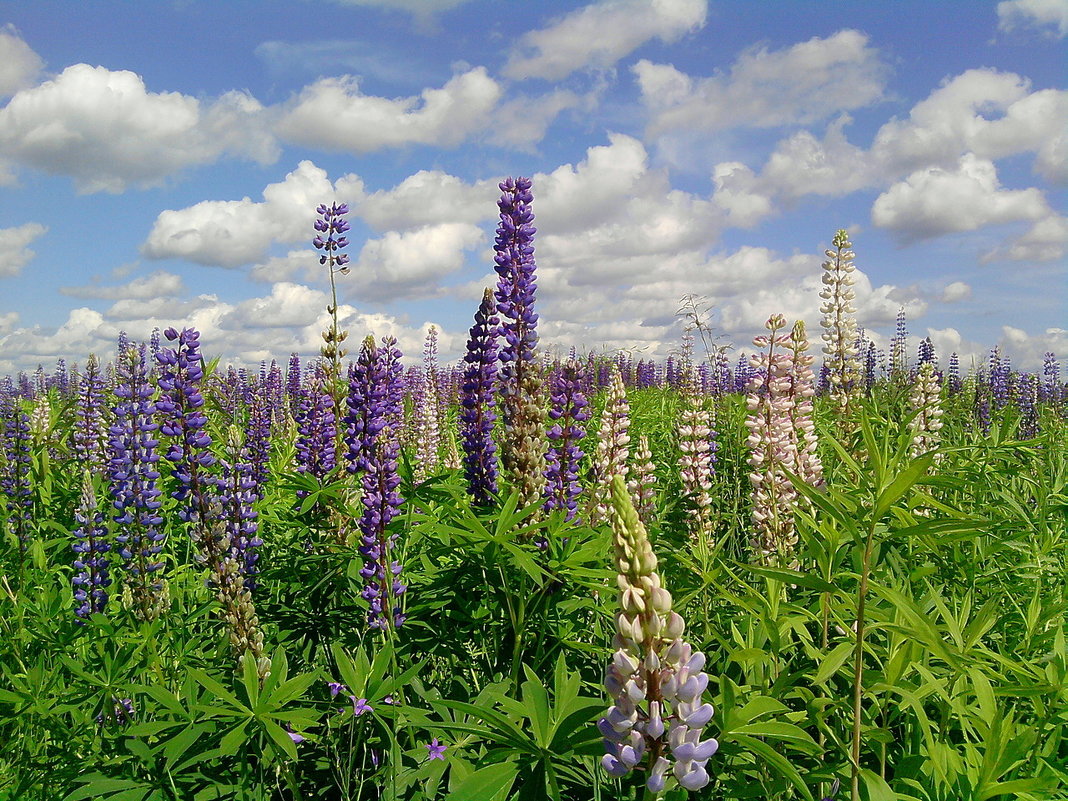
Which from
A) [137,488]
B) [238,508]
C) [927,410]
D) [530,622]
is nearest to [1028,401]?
[927,410]

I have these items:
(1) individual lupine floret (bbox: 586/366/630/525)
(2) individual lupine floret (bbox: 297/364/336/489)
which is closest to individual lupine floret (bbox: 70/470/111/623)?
(2) individual lupine floret (bbox: 297/364/336/489)

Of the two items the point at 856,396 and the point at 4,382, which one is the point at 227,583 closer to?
the point at 856,396

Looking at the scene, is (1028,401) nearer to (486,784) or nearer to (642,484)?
(642,484)

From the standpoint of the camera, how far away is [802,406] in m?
3.63

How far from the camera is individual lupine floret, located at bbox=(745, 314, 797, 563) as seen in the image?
10.9ft

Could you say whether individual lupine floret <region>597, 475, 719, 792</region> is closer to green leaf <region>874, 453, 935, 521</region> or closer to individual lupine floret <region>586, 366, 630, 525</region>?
green leaf <region>874, 453, 935, 521</region>

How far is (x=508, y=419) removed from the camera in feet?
11.2

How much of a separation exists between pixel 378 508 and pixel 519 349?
1.04 metres

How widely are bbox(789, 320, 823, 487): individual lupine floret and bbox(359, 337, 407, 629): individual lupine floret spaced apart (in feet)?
6.34

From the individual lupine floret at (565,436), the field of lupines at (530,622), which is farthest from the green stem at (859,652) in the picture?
the individual lupine floret at (565,436)

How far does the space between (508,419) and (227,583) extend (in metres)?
1.38

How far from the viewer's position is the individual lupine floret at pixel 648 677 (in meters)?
1.31

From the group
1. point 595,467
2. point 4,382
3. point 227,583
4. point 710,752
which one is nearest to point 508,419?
point 595,467

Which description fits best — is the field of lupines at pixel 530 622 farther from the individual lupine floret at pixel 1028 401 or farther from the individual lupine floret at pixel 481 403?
the individual lupine floret at pixel 1028 401
